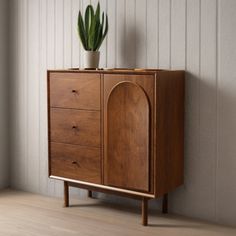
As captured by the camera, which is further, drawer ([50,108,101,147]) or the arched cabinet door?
drawer ([50,108,101,147])

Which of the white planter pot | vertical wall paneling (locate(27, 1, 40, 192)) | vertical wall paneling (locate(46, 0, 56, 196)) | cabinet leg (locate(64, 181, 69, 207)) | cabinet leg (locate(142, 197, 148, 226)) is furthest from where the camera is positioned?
vertical wall paneling (locate(27, 1, 40, 192))

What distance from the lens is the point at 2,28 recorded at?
3.67 m

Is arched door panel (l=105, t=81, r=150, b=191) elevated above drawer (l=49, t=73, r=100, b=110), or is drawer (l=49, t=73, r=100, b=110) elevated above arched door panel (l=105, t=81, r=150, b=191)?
drawer (l=49, t=73, r=100, b=110)

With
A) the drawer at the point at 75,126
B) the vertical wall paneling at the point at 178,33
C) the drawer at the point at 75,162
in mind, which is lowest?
the drawer at the point at 75,162

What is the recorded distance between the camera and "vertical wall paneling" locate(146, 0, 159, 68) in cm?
302

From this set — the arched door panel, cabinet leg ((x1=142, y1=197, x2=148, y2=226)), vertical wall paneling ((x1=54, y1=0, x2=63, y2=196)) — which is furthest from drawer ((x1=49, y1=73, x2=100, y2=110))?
cabinet leg ((x1=142, y1=197, x2=148, y2=226))

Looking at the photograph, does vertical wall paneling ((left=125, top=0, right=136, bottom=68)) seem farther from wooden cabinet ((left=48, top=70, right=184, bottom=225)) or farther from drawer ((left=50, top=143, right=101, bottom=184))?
drawer ((left=50, top=143, right=101, bottom=184))

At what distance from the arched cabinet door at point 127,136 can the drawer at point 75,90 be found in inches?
3.9

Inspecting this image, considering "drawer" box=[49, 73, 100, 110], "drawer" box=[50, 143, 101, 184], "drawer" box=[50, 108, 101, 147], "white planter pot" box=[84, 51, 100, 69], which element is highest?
"white planter pot" box=[84, 51, 100, 69]

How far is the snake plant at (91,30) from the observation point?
120 inches

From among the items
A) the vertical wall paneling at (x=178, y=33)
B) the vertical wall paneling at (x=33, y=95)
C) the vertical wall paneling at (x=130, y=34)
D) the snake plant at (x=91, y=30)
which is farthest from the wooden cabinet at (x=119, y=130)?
the vertical wall paneling at (x=33, y=95)

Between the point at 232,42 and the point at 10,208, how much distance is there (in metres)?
1.72

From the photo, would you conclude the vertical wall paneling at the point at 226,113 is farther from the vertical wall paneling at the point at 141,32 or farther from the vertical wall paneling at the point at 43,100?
the vertical wall paneling at the point at 43,100

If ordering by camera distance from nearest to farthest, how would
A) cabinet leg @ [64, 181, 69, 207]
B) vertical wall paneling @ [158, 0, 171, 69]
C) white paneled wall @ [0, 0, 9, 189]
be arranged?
vertical wall paneling @ [158, 0, 171, 69] < cabinet leg @ [64, 181, 69, 207] < white paneled wall @ [0, 0, 9, 189]
